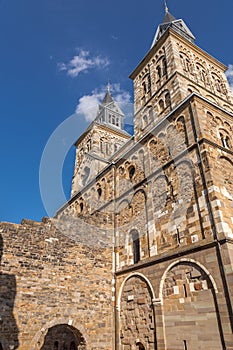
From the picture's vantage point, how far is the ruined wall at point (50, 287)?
32.3ft

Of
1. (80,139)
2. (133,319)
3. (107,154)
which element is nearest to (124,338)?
(133,319)

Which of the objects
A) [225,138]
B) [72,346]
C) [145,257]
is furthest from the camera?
[72,346]

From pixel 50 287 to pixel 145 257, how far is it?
4260 millimetres

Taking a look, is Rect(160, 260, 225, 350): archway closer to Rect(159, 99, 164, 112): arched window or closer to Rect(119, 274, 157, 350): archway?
Rect(119, 274, 157, 350): archway

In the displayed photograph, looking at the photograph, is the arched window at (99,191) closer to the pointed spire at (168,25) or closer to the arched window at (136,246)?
the arched window at (136,246)

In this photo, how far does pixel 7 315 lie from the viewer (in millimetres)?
9523

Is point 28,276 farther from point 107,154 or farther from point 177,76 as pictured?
point 107,154

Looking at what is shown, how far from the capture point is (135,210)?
14.0 m

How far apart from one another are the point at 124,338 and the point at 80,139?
81.7 feet

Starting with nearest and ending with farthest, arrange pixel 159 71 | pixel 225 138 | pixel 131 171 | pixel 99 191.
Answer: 1. pixel 225 138
2. pixel 131 171
3. pixel 99 191
4. pixel 159 71

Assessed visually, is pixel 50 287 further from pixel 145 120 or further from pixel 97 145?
pixel 97 145

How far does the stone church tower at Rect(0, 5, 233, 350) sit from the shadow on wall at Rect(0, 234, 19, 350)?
3cm

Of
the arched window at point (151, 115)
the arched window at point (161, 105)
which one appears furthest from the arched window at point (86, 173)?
the arched window at point (161, 105)

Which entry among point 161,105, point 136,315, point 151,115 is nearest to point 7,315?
point 136,315
